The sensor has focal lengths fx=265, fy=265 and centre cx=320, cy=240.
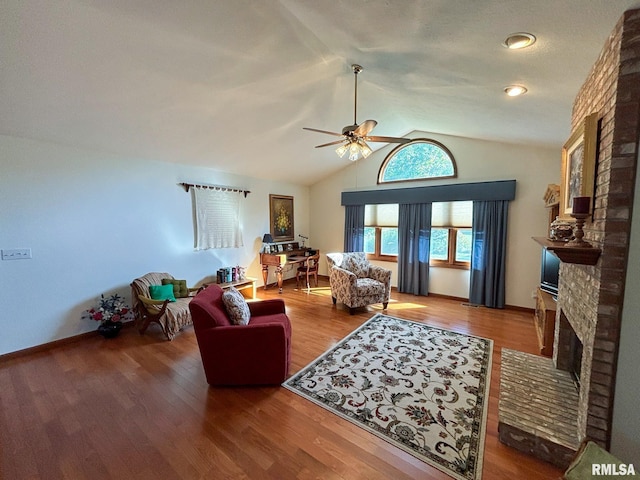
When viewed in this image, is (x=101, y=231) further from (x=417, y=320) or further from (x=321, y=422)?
(x=417, y=320)

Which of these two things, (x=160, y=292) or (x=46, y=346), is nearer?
(x=46, y=346)

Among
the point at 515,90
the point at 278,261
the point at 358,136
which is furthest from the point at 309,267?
the point at 515,90

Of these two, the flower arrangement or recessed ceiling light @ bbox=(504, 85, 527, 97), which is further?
the flower arrangement

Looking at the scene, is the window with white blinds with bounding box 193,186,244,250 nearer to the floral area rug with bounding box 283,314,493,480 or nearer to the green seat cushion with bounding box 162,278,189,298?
the green seat cushion with bounding box 162,278,189,298

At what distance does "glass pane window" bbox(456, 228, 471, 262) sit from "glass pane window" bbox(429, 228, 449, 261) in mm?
185

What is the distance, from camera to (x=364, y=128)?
8.11 ft

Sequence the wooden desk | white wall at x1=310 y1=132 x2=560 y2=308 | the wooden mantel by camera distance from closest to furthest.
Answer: the wooden mantel, white wall at x1=310 y1=132 x2=560 y2=308, the wooden desk

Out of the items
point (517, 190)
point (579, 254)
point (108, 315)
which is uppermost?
point (517, 190)

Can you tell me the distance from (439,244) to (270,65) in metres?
4.15

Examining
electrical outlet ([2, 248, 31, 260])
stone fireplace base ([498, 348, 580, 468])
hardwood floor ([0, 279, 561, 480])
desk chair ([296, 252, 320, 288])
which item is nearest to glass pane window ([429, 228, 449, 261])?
hardwood floor ([0, 279, 561, 480])

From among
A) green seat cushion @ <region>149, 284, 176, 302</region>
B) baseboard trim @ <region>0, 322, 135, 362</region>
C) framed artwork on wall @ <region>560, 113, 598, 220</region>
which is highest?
framed artwork on wall @ <region>560, 113, 598, 220</region>

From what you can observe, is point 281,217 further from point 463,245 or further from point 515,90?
point 515,90

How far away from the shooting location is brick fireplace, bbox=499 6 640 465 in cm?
134

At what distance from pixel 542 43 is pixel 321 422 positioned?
2892mm
